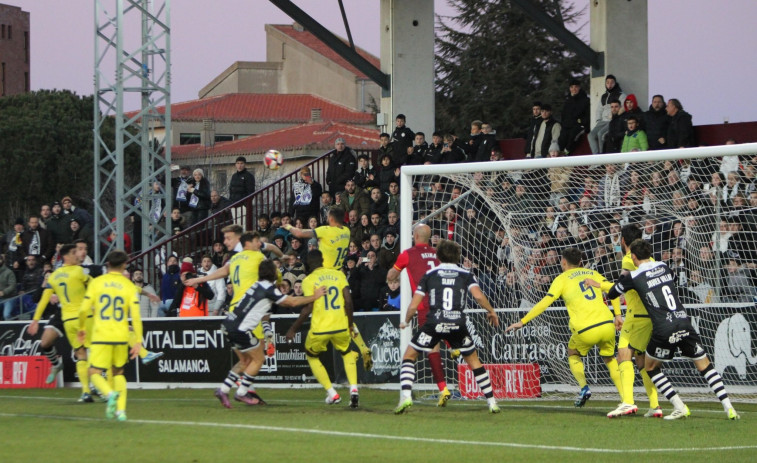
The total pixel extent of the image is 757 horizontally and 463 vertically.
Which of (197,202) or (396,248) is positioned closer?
(396,248)

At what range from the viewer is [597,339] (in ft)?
43.8

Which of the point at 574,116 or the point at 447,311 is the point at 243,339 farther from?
the point at 574,116

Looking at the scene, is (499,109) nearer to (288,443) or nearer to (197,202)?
(197,202)

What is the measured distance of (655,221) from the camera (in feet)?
53.0

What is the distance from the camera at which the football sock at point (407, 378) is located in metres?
13.0

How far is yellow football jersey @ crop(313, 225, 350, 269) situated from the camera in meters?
15.1

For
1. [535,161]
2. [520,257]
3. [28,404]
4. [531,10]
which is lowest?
[28,404]

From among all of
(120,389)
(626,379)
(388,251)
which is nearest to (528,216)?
(388,251)

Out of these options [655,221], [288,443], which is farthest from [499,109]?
[288,443]

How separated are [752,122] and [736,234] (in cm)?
467

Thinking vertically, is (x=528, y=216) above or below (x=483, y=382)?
above

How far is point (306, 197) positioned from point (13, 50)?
70340 mm

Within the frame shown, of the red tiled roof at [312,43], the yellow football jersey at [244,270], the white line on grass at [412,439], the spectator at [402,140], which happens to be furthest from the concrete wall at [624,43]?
the red tiled roof at [312,43]

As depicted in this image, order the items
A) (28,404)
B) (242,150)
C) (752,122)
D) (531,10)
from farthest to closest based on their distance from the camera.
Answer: (242,150)
(531,10)
(752,122)
(28,404)
